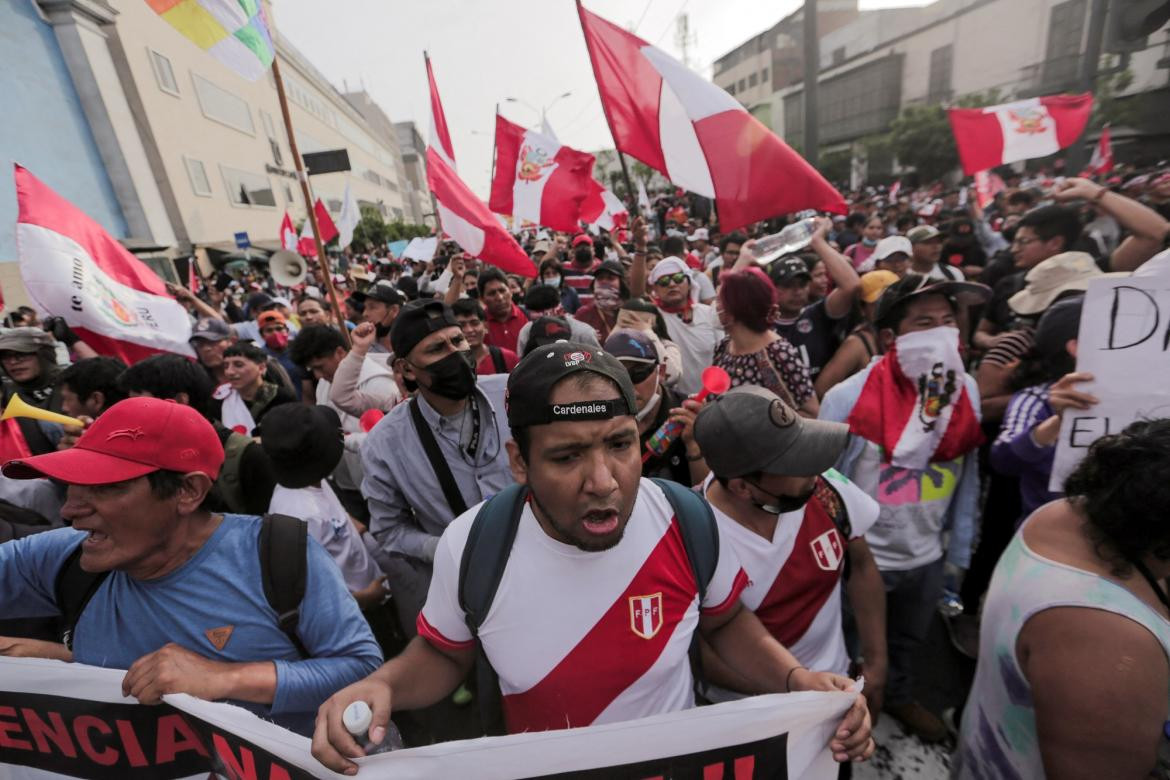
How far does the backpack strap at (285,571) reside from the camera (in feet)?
5.05

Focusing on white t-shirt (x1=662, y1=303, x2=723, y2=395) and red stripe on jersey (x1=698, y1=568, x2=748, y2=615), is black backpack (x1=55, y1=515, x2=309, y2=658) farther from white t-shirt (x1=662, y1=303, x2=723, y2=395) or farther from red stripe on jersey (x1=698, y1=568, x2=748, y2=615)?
white t-shirt (x1=662, y1=303, x2=723, y2=395)

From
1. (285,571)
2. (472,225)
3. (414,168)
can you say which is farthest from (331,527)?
(414,168)

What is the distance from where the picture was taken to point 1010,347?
2793mm

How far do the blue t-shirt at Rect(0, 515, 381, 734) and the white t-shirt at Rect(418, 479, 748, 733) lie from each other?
38 cm

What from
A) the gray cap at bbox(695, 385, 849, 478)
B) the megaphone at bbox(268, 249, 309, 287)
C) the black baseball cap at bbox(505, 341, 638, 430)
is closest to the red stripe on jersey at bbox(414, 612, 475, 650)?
the black baseball cap at bbox(505, 341, 638, 430)

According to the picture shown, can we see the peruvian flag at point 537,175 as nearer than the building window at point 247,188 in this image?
Yes

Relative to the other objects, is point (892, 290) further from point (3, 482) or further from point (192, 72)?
point (192, 72)

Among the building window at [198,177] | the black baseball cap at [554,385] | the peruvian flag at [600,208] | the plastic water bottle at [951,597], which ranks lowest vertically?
the plastic water bottle at [951,597]

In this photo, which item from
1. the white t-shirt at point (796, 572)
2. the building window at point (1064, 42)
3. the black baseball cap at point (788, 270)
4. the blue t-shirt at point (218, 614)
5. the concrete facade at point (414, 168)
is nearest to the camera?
the blue t-shirt at point (218, 614)

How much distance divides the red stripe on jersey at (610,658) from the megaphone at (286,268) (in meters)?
10.2

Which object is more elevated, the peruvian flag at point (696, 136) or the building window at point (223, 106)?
the building window at point (223, 106)

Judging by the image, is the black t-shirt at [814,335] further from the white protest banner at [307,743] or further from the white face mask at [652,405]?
the white protest banner at [307,743]

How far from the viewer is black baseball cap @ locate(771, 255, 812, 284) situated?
391cm

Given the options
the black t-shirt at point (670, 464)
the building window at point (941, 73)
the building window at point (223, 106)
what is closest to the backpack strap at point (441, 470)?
the black t-shirt at point (670, 464)
